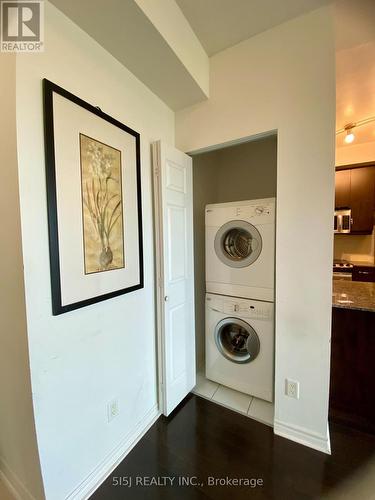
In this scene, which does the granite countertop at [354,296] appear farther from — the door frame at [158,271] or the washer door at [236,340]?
the door frame at [158,271]

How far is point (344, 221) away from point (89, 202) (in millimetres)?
3770

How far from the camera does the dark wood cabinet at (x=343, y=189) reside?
343 cm

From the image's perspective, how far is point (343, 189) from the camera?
3.46 meters

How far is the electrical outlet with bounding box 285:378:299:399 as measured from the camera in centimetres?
151

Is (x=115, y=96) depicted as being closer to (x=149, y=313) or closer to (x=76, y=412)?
(x=149, y=313)

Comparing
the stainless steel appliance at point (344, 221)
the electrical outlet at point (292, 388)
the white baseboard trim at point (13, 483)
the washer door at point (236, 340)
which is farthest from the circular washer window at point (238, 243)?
the stainless steel appliance at point (344, 221)

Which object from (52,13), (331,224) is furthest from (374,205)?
(52,13)

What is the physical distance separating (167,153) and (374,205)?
336 centimetres

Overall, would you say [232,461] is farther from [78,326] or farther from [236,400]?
[78,326]

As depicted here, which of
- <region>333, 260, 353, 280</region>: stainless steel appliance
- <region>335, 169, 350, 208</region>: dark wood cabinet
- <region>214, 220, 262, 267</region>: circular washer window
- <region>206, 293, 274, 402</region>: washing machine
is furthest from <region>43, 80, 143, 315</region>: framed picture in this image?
<region>335, 169, 350, 208</region>: dark wood cabinet

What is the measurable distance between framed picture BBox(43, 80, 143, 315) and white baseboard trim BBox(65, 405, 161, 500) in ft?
3.18

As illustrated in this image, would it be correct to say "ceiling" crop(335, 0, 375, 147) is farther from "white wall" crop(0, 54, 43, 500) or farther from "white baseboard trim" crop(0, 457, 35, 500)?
"white baseboard trim" crop(0, 457, 35, 500)

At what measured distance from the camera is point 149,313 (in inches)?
65.4

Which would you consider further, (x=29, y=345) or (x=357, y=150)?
(x=357, y=150)
